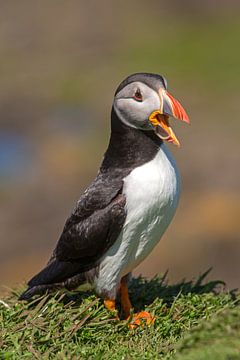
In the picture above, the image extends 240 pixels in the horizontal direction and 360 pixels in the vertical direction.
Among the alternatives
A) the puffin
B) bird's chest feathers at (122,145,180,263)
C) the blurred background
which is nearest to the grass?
the puffin

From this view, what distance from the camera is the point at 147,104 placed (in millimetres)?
7016

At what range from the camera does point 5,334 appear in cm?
637

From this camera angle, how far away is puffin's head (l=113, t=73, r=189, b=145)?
6926 millimetres

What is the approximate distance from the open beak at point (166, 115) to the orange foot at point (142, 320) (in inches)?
45.2

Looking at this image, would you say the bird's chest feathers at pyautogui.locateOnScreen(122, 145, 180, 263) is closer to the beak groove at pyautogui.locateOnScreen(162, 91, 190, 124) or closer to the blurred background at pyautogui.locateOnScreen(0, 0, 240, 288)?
the beak groove at pyautogui.locateOnScreen(162, 91, 190, 124)

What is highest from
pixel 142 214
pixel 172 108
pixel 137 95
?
pixel 137 95

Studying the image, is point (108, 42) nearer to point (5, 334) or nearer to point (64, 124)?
point (64, 124)

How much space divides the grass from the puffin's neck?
0.94 meters

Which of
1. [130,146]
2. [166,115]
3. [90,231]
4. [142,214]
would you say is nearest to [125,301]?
[90,231]

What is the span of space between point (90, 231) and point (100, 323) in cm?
71

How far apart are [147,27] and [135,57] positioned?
10.9 ft

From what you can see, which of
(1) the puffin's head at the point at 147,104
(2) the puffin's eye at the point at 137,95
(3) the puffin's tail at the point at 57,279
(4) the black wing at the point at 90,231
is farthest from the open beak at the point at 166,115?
(3) the puffin's tail at the point at 57,279

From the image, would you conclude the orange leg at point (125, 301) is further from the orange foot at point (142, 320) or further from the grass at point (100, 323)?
the orange foot at point (142, 320)

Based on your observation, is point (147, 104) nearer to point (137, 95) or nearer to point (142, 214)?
point (137, 95)
